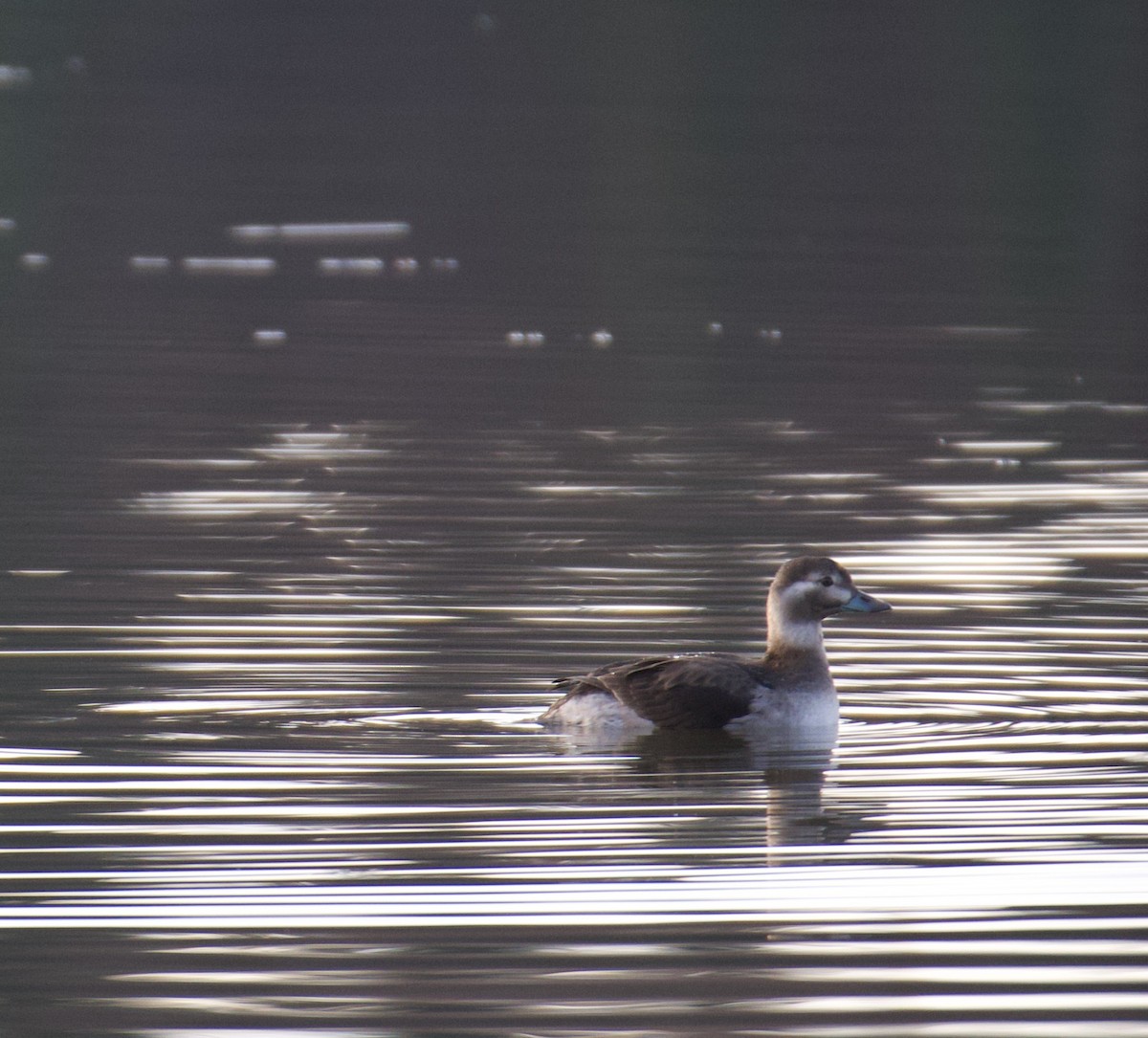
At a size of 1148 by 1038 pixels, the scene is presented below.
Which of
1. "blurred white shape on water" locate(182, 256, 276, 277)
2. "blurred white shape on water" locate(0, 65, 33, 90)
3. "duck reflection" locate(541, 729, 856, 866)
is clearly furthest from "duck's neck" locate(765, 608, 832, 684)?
"blurred white shape on water" locate(0, 65, 33, 90)

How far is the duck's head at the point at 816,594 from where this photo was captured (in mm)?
12391

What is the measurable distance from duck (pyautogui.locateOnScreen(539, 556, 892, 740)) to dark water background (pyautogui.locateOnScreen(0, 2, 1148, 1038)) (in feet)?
0.47

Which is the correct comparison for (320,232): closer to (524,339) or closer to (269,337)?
(269,337)

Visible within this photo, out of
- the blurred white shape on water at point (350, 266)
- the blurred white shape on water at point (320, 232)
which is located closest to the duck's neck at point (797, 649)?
the blurred white shape on water at point (350, 266)

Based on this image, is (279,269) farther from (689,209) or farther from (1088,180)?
(1088,180)

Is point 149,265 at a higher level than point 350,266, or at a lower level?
lower

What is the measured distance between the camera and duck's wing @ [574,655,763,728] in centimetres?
1177

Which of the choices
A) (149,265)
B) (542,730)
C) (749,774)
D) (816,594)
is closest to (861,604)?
(816,594)

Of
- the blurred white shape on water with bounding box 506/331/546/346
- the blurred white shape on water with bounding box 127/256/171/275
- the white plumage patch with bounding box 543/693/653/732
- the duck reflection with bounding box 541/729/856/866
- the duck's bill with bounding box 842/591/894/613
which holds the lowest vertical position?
the duck reflection with bounding box 541/729/856/866

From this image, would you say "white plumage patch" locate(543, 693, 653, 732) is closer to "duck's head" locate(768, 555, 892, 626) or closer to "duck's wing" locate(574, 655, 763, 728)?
"duck's wing" locate(574, 655, 763, 728)

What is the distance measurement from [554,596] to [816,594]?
2.23 m

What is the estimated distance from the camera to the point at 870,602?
12.4 metres

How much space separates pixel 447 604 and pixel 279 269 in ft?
55.2

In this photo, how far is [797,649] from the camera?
12188 mm
